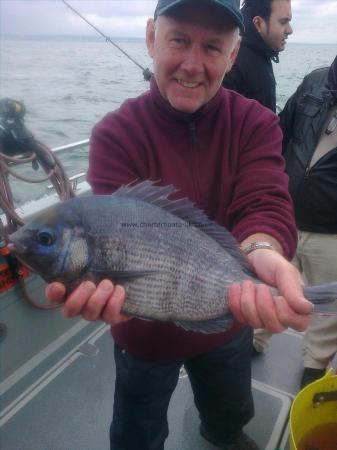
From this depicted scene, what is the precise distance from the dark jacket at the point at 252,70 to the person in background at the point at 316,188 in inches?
16.5

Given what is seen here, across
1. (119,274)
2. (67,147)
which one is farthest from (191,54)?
(67,147)

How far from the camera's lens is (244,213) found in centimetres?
186

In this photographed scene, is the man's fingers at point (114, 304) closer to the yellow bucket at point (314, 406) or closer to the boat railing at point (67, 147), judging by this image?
the yellow bucket at point (314, 406)

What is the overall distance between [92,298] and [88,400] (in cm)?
197

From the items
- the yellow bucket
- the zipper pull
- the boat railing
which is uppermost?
the zipper pull

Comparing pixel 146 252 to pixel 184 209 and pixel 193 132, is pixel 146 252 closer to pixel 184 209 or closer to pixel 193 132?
pixel 184 209

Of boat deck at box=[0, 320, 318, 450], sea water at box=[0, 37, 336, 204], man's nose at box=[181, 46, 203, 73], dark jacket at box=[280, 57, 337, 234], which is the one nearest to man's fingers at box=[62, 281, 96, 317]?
man's nose at box=[181, 46, 203, 73]

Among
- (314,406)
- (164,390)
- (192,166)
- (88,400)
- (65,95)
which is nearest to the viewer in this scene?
(192,166)

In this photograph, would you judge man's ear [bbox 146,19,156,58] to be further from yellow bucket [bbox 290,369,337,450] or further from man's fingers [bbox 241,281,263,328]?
yellow bucket [bbox 290,369,337,450]

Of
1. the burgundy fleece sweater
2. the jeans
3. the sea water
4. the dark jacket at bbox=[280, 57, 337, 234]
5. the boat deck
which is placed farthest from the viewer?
the sea water

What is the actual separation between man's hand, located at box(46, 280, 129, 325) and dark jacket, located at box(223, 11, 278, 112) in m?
2.66

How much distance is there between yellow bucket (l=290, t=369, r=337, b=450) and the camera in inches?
83.2

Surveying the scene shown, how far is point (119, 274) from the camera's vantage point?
1517 mm

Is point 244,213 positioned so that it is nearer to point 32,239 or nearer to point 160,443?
point 32,239
